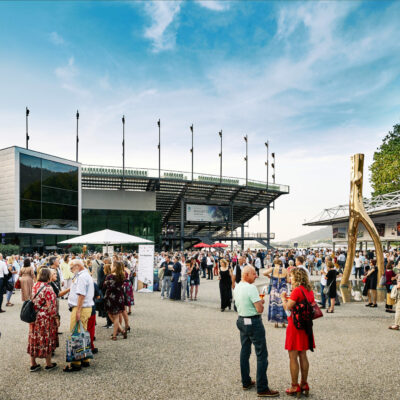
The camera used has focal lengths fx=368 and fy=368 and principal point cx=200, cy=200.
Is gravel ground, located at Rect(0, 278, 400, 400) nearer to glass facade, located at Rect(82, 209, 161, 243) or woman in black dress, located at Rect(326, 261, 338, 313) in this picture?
woman in black dress, located at Rect(326, 261, 338, 313)

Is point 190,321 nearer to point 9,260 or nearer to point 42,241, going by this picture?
point 9,260

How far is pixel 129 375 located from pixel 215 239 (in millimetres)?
51804

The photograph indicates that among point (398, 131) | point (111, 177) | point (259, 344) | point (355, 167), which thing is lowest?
point (259, 344)

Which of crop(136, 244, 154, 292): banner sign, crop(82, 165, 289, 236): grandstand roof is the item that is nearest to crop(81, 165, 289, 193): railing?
crop(82, 165, 289, 236): grandstand roof

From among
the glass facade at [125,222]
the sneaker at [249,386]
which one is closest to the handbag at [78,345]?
the sneaker at [249,386]

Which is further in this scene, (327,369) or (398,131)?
(398,131)

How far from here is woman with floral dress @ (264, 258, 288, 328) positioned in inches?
354

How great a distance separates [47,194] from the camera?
110ft

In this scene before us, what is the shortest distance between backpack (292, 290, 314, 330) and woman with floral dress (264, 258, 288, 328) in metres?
4.18

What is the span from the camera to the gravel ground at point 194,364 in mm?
4977

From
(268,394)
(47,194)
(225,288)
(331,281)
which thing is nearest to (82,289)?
(268,394)

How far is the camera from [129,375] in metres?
5.59

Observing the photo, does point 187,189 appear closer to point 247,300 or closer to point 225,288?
point 225,288

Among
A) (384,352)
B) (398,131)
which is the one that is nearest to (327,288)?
(384,352)
